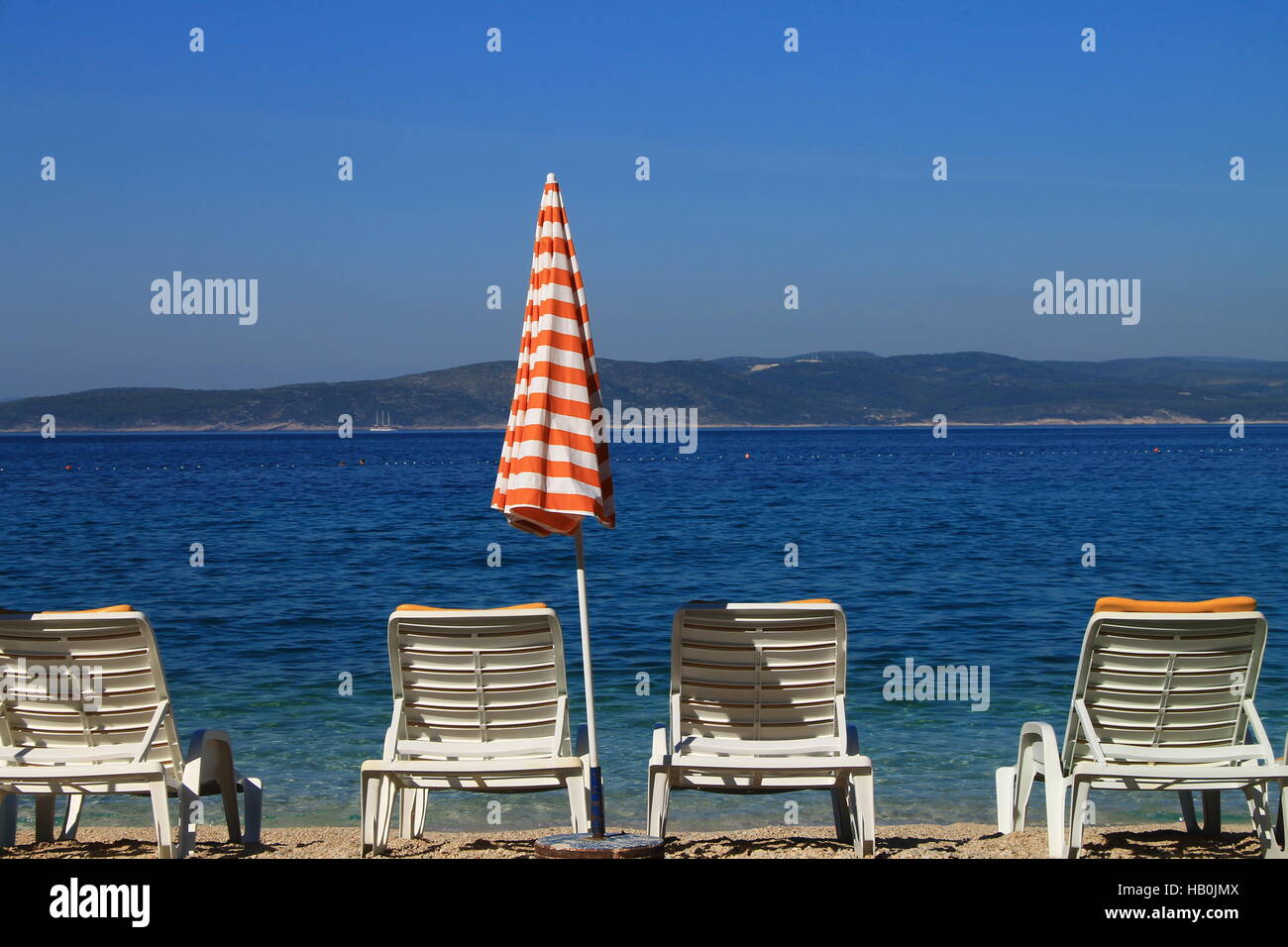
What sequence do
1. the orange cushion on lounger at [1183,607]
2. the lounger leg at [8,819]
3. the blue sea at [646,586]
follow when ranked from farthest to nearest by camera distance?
the blue sea at [646,586], the lounger leg at [8,819], the orange cushion on lounger at [1183,607]

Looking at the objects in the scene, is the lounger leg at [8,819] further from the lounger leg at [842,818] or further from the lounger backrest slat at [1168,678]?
the lounger backrest slat at [1168,678]

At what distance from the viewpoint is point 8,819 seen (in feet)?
20.8

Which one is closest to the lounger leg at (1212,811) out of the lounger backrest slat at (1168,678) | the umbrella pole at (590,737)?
the lounger backrest slat at (1168,678)

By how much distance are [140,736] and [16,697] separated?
534 mm

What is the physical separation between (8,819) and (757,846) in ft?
11.5

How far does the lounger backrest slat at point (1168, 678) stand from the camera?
17.6 ft

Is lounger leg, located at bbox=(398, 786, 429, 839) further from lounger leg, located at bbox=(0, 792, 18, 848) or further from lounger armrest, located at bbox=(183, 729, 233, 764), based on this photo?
lounger leg, located at bbox=(0, 792, 18, 848)

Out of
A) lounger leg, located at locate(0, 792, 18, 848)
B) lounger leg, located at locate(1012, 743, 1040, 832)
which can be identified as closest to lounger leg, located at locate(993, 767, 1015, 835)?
lounger leg, located at locate(1012, 743, 1040, 832)

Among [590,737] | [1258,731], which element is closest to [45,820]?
[590,737]

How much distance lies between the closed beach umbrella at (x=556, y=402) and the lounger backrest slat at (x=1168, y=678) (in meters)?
2.05

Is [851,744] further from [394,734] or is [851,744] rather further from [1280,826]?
[394,734]
